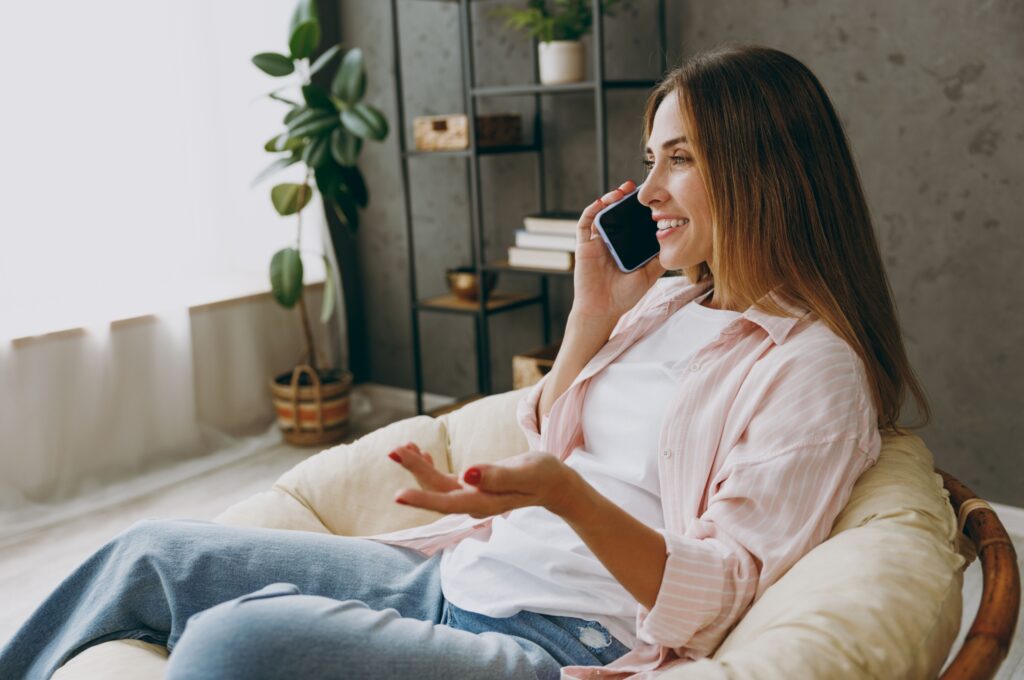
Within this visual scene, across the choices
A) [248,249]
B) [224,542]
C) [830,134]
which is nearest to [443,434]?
[224,542]

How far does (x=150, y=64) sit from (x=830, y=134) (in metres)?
2.46

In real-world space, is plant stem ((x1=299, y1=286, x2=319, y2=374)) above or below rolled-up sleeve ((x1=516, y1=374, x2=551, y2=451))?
below

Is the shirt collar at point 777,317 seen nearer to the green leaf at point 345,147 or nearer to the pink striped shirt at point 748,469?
the pink striped shirt at point 748,469

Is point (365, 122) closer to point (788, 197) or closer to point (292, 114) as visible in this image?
point (292, 114)

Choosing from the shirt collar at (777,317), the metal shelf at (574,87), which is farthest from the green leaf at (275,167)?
the shirt collar at (777,317)

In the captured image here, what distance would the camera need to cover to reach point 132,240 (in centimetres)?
311

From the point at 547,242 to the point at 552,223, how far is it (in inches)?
2.5

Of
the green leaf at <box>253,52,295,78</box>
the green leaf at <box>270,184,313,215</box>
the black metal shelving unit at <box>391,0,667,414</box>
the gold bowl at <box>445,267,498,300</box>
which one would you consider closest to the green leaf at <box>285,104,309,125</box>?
the green leaf at <box>253,52,295,78</box>

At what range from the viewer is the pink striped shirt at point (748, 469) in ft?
3.71

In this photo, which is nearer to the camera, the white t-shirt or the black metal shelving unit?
the white t-shirt

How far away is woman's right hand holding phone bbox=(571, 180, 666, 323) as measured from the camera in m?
1.58

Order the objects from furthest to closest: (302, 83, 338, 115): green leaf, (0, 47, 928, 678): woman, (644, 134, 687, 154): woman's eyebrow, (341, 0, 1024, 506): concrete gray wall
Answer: (302, 83, 338, 115): green leaf
(341, 0, 1024, 506): concrete gray wall
(644, 134, 687, 154): woman's eyebrow
(0, 47, 928, 678): woman

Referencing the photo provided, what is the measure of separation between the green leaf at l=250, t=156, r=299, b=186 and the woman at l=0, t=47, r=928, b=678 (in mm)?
1930

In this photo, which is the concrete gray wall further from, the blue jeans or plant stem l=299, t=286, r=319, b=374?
the blue jeans
